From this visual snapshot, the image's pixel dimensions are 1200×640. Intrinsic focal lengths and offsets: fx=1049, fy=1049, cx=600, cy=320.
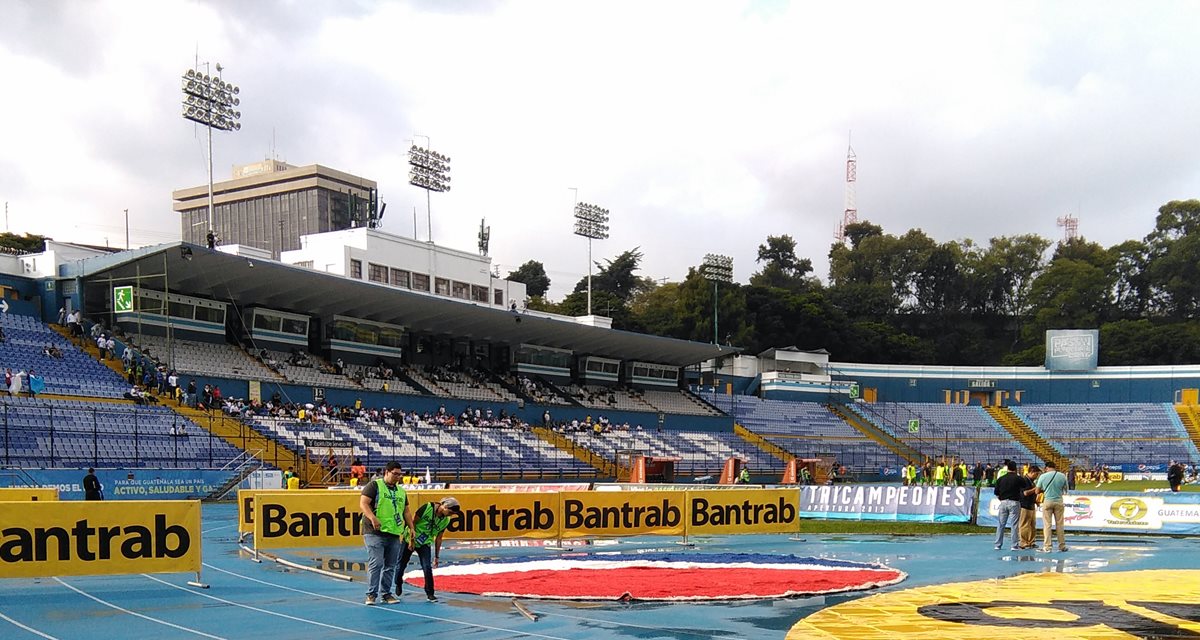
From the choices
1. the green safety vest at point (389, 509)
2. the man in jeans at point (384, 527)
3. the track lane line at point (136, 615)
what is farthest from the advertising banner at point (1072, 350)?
the track lane line at point (136, 615)

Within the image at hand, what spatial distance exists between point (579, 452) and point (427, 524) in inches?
1606

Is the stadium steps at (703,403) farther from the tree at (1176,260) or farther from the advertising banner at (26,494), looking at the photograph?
the tree at (1176,260)

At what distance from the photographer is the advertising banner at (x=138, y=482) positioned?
29620 mm

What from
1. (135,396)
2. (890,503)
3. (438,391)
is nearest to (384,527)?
(890,503)

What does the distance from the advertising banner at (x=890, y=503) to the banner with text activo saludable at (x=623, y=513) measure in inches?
394

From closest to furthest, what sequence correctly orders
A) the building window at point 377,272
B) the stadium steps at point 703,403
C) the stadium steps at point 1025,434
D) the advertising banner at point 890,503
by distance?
the advertising banner at point 890,503, the building window at point 377,272, the stadium steps at point 1025,434, the stadium steps at point 703,403

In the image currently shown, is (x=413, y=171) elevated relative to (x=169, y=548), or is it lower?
elevated

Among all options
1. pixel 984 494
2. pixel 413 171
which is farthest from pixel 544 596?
pixel 413 171

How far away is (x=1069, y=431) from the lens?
254 ft

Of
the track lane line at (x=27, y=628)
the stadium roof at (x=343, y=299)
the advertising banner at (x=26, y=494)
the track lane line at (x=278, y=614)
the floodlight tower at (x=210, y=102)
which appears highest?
the floodlight tower at (x=210, y=102)

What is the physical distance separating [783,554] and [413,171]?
53.7m

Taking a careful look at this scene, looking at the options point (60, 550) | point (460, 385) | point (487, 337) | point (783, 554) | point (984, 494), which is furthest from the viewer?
point (487, 337)

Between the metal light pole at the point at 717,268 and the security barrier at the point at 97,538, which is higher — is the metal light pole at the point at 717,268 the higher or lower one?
the higher one

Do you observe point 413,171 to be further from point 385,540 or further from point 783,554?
point 385,540
